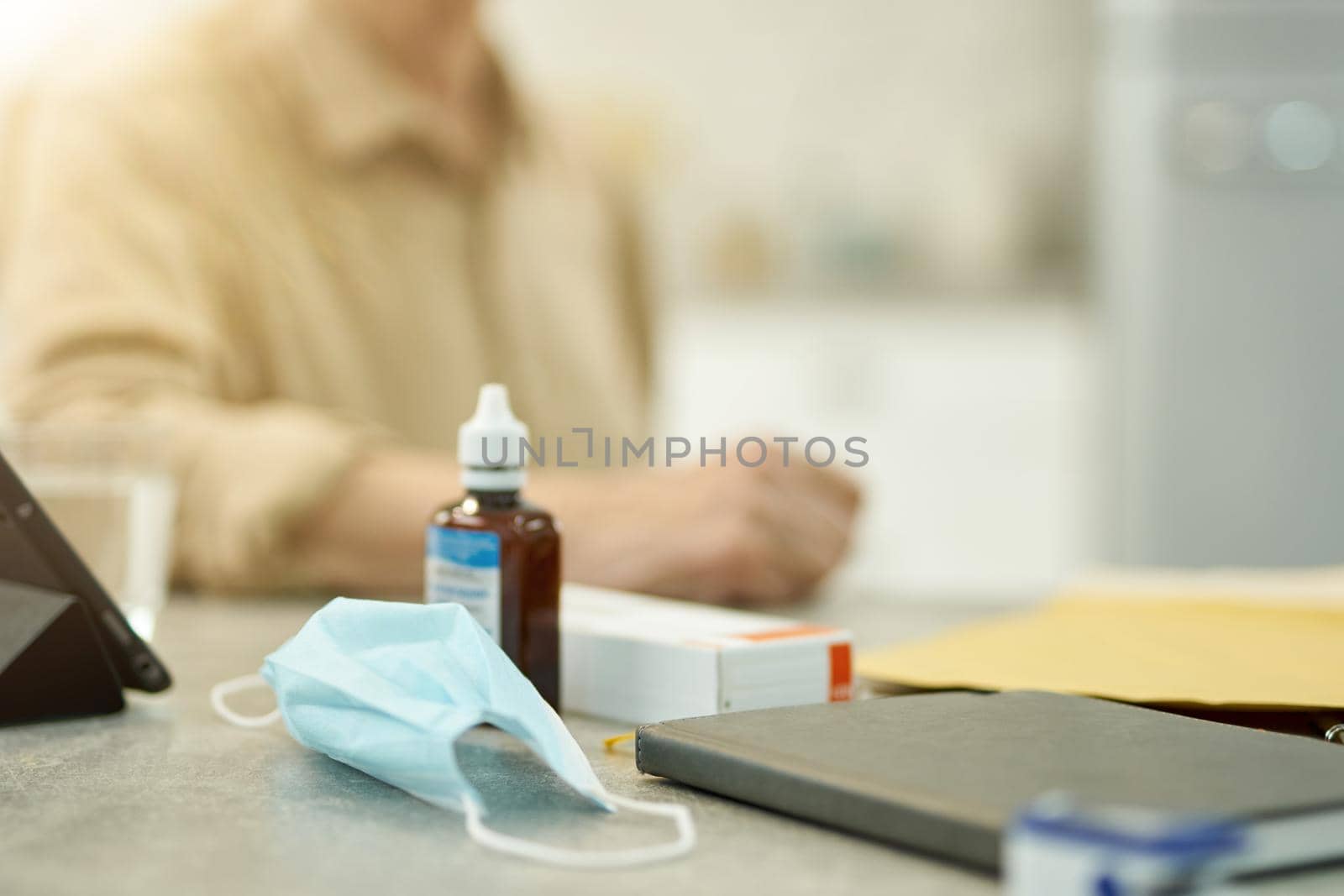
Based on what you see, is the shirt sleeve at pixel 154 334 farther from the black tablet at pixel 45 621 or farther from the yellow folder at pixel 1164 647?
the yellow folder at pixel 1164 647

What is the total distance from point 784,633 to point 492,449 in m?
0.15

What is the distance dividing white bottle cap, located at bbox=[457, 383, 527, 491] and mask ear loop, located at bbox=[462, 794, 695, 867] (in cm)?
17

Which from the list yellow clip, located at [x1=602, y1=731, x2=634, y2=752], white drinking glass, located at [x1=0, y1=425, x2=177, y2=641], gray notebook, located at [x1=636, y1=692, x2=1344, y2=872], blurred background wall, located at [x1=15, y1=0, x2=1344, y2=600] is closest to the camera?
gray notebook, located at [x1=636, y1=692, x2=1344, y2=872]

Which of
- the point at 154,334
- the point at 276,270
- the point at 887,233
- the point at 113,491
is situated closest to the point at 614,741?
the point at 113,491

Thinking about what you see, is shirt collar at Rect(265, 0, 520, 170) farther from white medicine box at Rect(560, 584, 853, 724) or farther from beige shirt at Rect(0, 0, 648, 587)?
white medicine box at Rect(560, 584, 853, 724)

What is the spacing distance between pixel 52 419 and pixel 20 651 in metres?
0.56

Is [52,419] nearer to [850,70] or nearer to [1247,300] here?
[1247,300]

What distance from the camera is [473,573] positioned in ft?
1.85

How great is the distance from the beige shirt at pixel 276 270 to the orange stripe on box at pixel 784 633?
51cm

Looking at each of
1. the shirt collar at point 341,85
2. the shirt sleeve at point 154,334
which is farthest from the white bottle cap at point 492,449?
the shirt collar at point 341,85

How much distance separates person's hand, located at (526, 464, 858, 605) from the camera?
0.98 meters

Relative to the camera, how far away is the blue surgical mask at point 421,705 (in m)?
0.42

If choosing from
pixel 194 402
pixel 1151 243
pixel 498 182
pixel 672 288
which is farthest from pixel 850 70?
pixel 194 402

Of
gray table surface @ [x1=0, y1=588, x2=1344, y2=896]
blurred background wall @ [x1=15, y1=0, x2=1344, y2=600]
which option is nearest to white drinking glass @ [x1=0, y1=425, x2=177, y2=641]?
gray table surface @ [x1=0, y1=588, x2=1344, y2=896]
